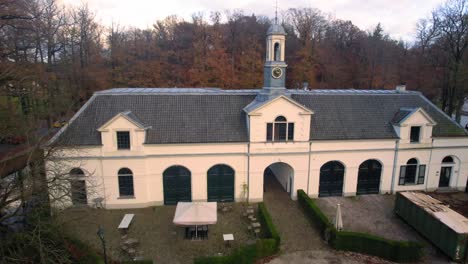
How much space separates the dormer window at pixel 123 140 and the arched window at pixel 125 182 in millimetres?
1795

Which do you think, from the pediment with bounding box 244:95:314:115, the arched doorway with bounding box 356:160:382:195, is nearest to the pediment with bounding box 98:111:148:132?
the pediment with bounding box 244:95:314:115

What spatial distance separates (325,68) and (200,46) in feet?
74.2

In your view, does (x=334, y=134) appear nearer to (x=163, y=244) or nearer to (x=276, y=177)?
(x=276, y=177)

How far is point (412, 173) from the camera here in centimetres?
→ 2659

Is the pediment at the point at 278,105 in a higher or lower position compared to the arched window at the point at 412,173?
higher

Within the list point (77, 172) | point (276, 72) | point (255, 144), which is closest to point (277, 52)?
point (276, 72)

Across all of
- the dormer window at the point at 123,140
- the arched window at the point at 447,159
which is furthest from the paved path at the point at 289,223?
the arched window at the point at 447,159

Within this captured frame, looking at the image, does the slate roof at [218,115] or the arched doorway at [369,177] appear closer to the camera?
the slate roof at [218,115]

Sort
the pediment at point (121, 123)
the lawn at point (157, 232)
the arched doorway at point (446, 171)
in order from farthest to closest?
the arched doorway at point (446, 171)
the pediment at point (121, 123)
the lawn at point (157, 232)

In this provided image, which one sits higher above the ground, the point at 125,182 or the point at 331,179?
the point at 125,182

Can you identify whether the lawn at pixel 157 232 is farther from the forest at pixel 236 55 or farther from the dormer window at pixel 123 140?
the forest at pixel 236 55

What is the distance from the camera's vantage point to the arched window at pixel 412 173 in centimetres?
2627

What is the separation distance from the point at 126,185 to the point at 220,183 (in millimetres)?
7295

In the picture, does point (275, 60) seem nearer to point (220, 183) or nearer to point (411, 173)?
point (220, 183)
